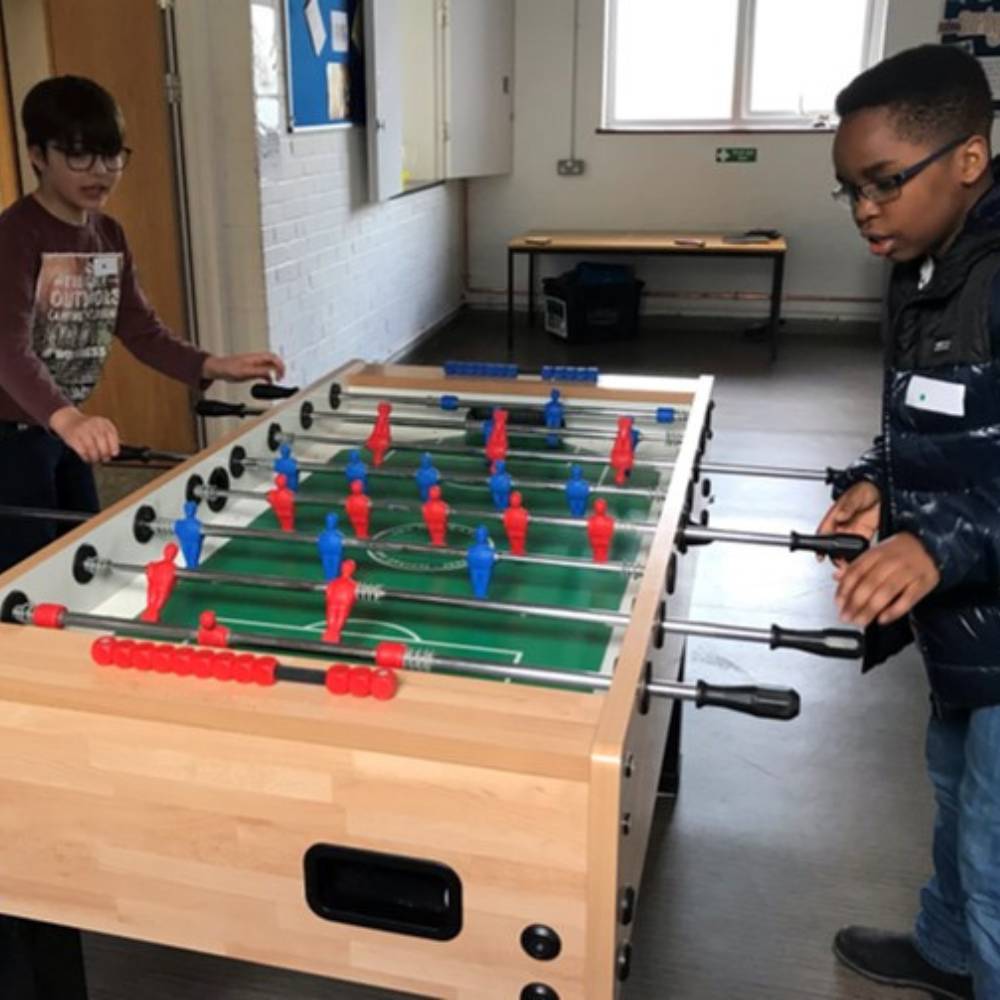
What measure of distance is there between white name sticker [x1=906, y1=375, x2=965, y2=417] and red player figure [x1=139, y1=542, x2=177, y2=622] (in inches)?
38.5

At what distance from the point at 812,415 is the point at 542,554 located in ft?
13.2

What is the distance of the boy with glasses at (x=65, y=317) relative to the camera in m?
1.95

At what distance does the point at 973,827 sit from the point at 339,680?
95cm

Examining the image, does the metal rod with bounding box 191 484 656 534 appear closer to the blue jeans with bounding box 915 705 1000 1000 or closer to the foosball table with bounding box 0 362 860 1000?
the foosball table with bounding box 0 362 860 1000

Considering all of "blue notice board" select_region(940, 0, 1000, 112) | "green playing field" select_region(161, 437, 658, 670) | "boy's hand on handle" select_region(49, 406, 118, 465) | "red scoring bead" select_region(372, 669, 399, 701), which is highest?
"blue notice board" select_region(940, 0, 1000, 112)

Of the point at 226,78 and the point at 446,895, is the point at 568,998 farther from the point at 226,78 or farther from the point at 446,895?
the point at 226,78

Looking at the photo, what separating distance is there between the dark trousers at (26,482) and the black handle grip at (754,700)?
152 cm

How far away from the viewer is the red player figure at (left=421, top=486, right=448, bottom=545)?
1616 millimetres

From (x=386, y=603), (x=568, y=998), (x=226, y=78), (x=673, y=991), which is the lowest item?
(x=673, y=991)

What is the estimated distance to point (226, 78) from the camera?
154 inches

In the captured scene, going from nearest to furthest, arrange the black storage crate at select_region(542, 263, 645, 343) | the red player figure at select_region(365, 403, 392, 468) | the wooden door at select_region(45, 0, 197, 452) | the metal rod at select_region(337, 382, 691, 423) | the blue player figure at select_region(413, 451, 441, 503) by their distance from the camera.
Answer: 1. the blue player figure at select_region(413, 451, 441, 503)
2. the red player figure at select_region(365, 403, 392, 468)
3. the metal rod at select_region(337, 382, 691, 423)
4. the wooden door at select_region(45, 0, 197, 452)
5. the black storage crate at select_region(542, 263, 645, 343)

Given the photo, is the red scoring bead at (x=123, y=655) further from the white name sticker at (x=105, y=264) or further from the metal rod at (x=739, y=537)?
the white name sticker at (x=105, y=264)

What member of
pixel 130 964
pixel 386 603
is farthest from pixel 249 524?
pixel 130 964

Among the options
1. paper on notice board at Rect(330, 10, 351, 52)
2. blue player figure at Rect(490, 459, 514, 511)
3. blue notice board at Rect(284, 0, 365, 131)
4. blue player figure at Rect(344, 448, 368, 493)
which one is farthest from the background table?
blue player figure at Rect(490, 459, 514, 511)
